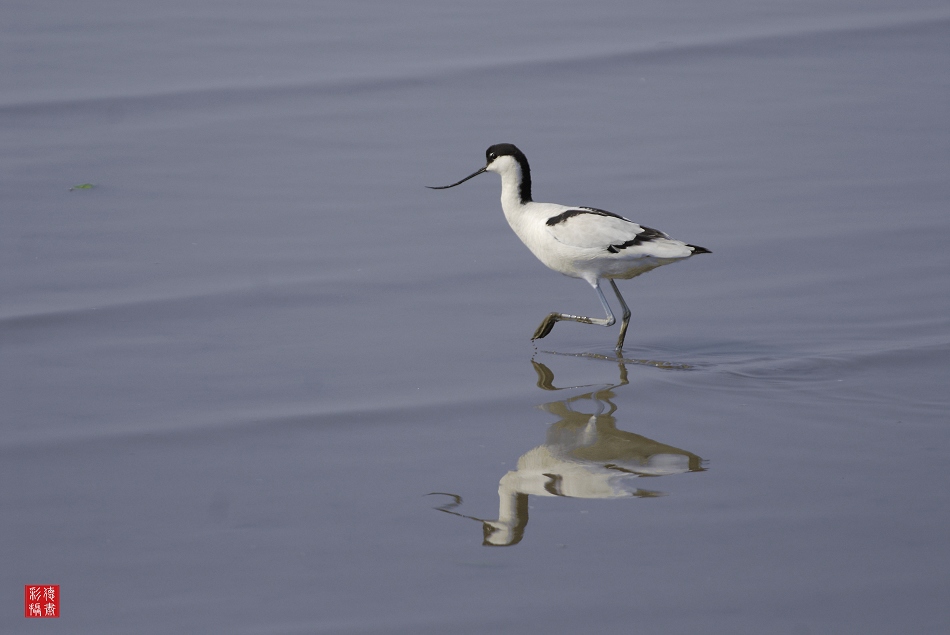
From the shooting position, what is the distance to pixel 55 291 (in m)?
7.59

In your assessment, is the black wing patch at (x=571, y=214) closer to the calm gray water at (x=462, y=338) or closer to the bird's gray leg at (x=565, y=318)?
the bird's gray leg at (x=565, y=318)

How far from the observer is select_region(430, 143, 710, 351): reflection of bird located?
676 cm

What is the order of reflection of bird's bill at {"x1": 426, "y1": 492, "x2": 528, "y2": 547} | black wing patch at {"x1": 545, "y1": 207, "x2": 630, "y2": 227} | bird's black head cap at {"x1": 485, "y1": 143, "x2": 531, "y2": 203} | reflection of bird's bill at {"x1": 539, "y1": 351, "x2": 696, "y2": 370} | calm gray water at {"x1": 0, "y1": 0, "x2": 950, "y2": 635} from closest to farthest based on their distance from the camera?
calm gray water at {"x1": 0, "y1": 0, "x2": 950, "y2": 635} → reflection of bird's bill at {"x1": 426, "y1": 492, "x2": 528, "y2": 547} → reflection of bird's bill at {"x1": 539, "y1": 351, "x2": 696, "y2": 370} → black wing patch at {"x1": 545, "y1": 207, "x2": 630, "y2": 227} → bird's black head cap at {"x1": 485, "y1": 143, "x2": 531, "y2": 203}

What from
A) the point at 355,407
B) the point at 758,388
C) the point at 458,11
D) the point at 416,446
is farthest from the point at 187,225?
the point at 458,11

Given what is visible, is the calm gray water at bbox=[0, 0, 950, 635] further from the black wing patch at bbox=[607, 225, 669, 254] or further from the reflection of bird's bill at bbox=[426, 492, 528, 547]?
the black wing patch at bbox=[607, 225, 669, 254]

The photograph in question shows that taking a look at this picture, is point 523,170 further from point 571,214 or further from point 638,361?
point 638,361

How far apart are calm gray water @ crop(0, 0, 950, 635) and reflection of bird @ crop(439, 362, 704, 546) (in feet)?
0.08

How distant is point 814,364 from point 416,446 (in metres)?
2.28

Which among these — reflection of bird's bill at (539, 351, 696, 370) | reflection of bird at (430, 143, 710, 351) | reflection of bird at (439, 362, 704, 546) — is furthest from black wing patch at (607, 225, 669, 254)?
reflection of bird at (439, 362, 704, 546)

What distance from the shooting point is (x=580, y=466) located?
543cm

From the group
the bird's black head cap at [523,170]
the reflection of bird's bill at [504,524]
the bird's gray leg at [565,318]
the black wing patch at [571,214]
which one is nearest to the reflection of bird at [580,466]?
the reflection of bird's bill at [504,524]

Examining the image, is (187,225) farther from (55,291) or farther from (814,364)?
(814,364)

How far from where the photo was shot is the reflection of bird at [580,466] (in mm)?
4953

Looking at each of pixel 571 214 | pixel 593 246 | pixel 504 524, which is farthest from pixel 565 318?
pixel 504 524
